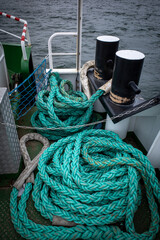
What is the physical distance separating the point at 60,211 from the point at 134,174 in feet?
2.16

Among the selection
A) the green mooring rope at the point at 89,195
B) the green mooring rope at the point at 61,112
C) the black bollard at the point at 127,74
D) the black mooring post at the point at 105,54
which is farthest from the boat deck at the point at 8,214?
the black mooring post at the point at 105,54

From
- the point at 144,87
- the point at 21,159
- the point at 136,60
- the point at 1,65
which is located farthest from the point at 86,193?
the point at 144,87

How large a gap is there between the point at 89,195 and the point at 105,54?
1.50 metres

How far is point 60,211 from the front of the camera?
138 centimetres

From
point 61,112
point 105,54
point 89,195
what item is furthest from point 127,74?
point 89,195

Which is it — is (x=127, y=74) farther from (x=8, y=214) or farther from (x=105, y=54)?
(x=8, y=214)

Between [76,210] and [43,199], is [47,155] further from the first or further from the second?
[76,210]

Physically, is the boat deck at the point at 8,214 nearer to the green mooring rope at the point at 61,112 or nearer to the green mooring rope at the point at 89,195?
the green mooring rope at the point at 89,195

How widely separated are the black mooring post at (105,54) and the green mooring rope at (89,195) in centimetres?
94

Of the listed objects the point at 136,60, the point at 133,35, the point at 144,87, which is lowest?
the point at 144,87

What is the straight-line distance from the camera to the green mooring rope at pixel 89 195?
130 centimetres

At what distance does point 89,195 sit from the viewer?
4.55ft

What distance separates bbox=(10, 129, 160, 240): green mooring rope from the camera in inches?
51.2

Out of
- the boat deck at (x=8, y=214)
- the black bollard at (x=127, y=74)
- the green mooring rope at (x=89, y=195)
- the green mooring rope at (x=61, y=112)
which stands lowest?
the boat deck at (x=8, y=214)
